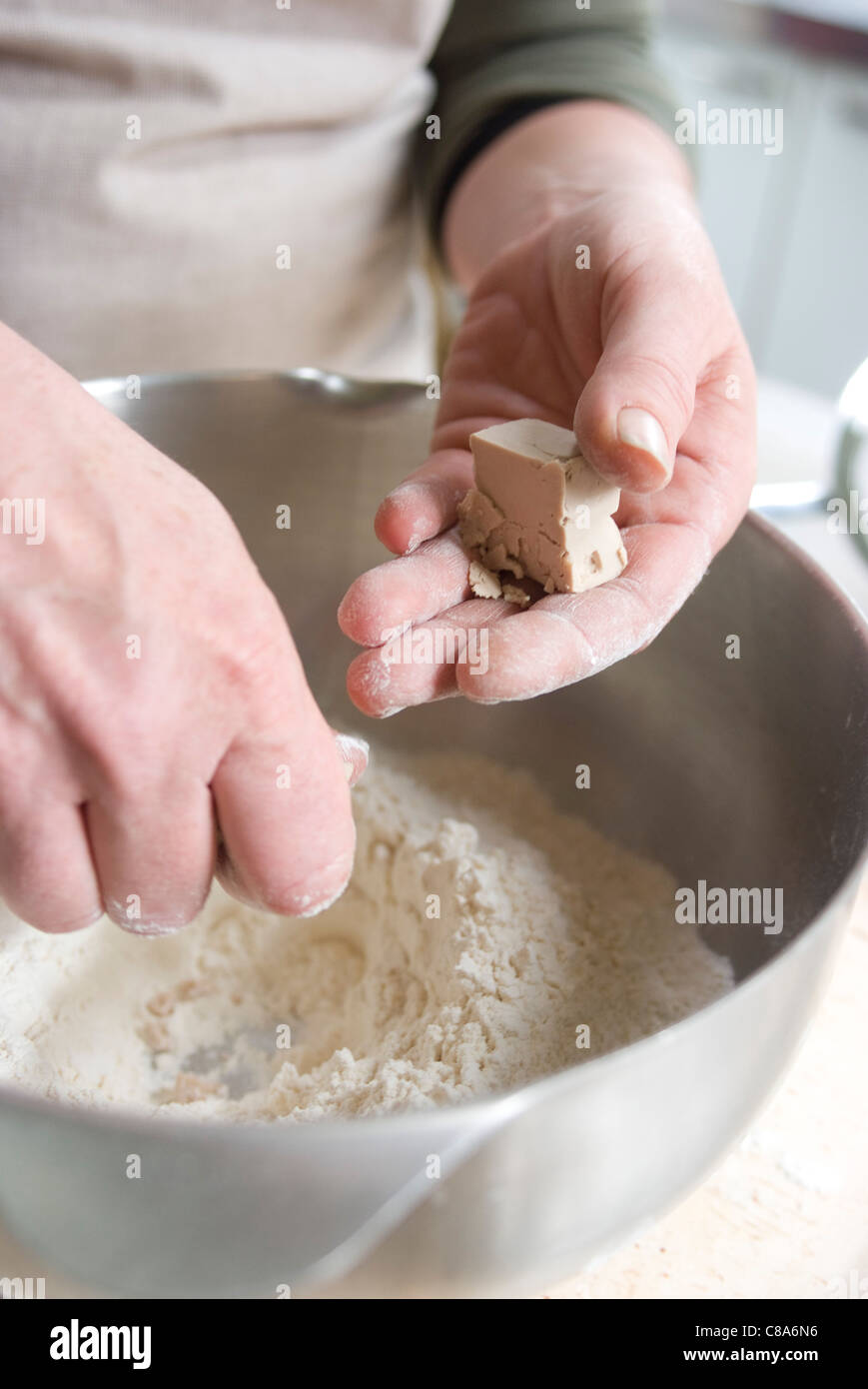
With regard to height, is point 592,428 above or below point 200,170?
below

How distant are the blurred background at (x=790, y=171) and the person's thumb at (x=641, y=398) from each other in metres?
1.29

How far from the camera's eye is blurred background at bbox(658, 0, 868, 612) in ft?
6.86

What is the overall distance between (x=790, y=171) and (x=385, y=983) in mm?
2233

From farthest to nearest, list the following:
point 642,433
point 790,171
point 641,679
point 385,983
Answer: point 790,171
point 641,679
point 385,983
point 642,433

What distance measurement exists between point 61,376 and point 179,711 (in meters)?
0.15

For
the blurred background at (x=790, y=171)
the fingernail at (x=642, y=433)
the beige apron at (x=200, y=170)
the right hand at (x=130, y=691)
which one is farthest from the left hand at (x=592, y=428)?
the blurred background at (x=790, y=171)

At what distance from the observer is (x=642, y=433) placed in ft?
1.75

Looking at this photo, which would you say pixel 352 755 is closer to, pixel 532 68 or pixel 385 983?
pixel 385 983

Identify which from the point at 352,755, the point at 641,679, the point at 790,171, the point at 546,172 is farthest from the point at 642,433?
the point at 790,171

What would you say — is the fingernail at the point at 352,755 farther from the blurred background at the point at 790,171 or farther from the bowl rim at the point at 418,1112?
the blurred background at the point at 790,171

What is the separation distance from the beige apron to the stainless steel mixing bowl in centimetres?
16

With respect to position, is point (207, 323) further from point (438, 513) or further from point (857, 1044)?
point (857, 1044)

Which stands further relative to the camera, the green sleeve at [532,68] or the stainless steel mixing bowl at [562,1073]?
the green sleeve at [532,68]

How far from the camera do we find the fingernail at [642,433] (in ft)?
1.75
